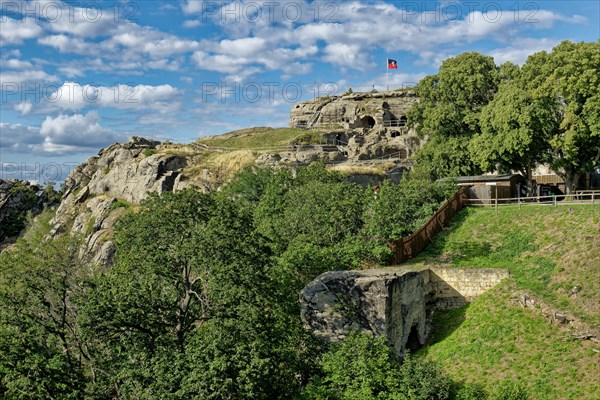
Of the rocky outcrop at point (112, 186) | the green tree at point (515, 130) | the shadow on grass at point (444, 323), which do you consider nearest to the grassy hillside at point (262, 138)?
the rocky outcrop at point (112, 186)

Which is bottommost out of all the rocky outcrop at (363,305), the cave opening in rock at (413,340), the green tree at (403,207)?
the cave opening in rock at (413,340)

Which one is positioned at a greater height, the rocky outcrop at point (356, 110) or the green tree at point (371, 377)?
the rocky outcrop at point (356, 110)

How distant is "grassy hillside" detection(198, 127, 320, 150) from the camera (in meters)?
75.8

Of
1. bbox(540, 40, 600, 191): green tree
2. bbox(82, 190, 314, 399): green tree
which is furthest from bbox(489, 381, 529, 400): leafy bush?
bbox(540, 40, 600, 191): green tree

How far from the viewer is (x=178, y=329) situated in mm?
22016

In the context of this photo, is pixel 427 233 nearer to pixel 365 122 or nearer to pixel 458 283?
pixel 458 283

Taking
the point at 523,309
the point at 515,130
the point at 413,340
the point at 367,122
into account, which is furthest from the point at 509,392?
the point at 367,122

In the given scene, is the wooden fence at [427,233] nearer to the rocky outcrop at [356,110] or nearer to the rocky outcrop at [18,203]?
the rocky outcrop at [356,110]

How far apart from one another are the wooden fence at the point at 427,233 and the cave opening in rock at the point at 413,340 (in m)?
4.91

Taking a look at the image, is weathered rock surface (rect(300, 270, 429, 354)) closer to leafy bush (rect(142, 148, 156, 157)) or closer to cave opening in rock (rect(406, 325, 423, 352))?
cave opening in rock (rect(406, 325, 423, 352))

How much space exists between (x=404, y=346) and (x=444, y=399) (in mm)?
4447

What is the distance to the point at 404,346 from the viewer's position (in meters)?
27.3

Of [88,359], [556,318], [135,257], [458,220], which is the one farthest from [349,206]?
[88,359]

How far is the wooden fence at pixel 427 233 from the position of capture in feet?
107
